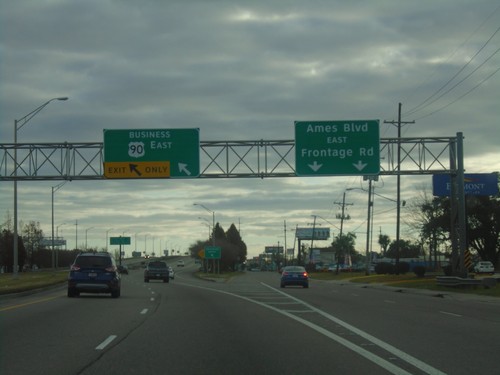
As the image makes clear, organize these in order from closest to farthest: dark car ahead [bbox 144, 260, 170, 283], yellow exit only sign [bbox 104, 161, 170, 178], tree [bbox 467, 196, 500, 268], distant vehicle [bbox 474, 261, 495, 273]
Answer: yellow exit only sign [bbox 104, 161, 170, 178]
dark car ahead [bbox 144, 260, 170, 283]
distant vehicle [bbox 474, 261, 495, 273]
tree [bbox 467, 196, 500, 268]

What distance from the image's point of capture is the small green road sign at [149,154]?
33.8m

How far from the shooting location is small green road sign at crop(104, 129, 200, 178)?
3375 cm

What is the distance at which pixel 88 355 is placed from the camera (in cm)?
1245

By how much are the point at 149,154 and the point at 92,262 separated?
253 inches

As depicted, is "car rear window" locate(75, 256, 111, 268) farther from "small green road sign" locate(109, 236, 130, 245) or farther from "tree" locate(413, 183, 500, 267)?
"small green road sign" locate(109, 236, 130, 245)

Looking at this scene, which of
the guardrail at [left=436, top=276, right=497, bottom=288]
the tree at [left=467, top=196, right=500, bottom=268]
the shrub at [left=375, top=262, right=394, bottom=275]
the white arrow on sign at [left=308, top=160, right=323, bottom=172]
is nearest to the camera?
the white arrow on sign at [left=308, top=160, right=323, bottom=172]

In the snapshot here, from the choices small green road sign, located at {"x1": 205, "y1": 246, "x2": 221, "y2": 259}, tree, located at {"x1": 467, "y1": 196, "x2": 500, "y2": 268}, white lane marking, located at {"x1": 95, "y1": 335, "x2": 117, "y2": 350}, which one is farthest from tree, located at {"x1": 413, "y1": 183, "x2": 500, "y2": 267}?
white lane marking, located at {"x1": 95, "y1": 335, "x2": 117, "y2": 350}

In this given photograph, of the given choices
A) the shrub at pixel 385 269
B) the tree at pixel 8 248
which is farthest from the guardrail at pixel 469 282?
the tree at pixel 8 248

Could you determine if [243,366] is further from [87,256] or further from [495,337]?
[87,256]

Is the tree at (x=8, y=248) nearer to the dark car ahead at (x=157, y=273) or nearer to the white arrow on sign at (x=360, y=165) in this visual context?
the dark car ahead at (x=157, y=273)

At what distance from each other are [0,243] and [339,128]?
339 feet

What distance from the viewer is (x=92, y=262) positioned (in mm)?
29781

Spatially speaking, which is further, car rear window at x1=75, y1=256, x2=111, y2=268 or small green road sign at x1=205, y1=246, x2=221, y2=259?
small green road sign at x1=205, y1=246, x2=221, y2=259

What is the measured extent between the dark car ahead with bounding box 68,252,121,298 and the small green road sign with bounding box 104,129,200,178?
17.1 ft
